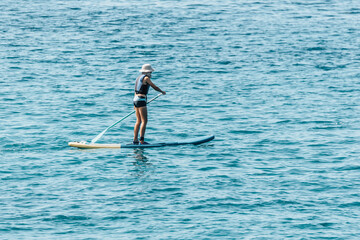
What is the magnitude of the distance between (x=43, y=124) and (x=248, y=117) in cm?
814

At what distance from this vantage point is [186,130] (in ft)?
91.5

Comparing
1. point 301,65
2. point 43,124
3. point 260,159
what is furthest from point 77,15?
point 260,159

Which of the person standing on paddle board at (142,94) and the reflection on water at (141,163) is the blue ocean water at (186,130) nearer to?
the reflection on water at (141,163)

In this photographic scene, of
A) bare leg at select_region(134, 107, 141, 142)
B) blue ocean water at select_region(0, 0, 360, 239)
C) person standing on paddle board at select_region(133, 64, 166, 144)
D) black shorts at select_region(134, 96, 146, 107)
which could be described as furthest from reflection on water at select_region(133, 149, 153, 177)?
black shorts at select_region(134, 96, 146, 107)

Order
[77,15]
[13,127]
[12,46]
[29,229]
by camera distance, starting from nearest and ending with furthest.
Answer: [29,229] < [13,127] < [12,46] < [77,15]

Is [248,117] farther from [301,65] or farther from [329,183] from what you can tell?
[301,65]

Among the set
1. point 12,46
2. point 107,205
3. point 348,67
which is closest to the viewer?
point 107,205

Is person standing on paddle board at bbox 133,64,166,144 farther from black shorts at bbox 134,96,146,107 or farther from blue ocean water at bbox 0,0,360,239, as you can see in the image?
blue ocean water at bbox 0,0,360,239

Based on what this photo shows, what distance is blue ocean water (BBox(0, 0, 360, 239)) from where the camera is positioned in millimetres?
18922

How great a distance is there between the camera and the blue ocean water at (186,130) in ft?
62.1

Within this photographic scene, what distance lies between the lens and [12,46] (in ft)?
156

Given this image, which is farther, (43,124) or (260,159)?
(43,124)

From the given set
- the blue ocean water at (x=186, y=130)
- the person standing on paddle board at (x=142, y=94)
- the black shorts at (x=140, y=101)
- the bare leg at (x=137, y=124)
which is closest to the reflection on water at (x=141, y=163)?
the blue ocean water at (x=186, y=130)

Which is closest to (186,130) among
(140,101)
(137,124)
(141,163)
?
(137,124)
